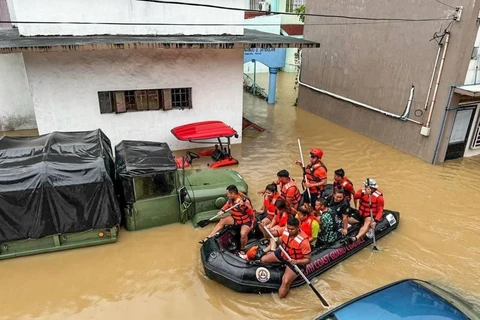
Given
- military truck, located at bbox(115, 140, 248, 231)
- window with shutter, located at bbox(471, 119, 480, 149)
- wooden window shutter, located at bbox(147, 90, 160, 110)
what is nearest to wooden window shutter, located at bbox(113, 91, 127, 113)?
wooden window shutter, located at bbox(147, 90, 160, 110)

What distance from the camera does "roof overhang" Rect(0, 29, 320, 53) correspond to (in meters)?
9.88

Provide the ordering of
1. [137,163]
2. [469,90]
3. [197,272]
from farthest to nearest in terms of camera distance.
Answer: [469,90] < [137,163] < [197,272]

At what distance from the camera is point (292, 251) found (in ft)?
21.7

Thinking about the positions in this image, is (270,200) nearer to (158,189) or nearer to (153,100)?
(158,189)

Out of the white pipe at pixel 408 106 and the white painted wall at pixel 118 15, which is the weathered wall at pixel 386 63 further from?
the white painted wall at pixel 118 15

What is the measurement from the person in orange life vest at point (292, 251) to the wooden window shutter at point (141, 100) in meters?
7.97

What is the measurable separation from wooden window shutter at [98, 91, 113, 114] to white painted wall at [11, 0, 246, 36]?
6.35ft

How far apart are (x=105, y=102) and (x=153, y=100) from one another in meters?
1.60

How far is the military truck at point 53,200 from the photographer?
734 cm

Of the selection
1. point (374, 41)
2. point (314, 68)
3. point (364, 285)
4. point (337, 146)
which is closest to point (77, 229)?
point (364, 285)

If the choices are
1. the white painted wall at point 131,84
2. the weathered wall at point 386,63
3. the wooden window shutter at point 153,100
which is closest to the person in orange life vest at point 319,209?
the white painted wall at point 131,84

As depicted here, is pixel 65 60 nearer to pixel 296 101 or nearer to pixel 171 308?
pixel 171 308

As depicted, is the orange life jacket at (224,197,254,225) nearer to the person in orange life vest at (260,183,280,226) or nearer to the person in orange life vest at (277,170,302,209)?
the person in orange life vest at (260,183,280,226)

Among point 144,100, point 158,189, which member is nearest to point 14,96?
point 144,100
